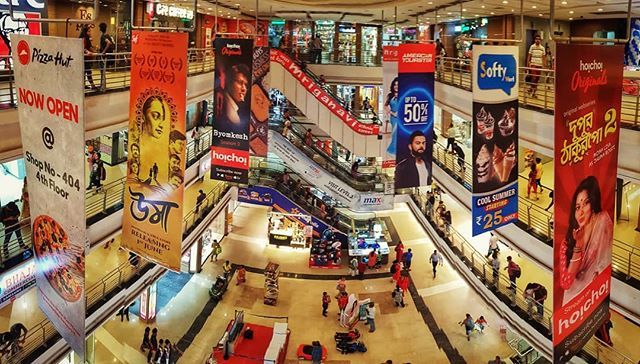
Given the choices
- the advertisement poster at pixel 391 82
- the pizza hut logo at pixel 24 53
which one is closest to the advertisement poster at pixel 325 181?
the advertisement poster at pixel 391 82

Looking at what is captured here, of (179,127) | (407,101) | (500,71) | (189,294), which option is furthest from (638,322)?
(189,294)

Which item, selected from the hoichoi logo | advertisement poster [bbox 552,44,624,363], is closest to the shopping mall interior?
advertisement poster [bbox 552,44,624,363]

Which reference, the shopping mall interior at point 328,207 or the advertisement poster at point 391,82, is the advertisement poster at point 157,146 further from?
the advertisement poster at point 391,82

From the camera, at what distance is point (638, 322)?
7391 mm

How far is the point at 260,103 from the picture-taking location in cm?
1338

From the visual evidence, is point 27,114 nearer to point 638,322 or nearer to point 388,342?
point 638,322

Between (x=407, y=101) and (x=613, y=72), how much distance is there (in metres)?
5.83

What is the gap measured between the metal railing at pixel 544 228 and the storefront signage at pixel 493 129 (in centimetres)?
115

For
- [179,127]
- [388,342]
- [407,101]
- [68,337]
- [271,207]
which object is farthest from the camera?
[271,207]

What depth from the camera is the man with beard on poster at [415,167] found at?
34.0 feet

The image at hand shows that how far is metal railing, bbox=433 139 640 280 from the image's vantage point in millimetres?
7863

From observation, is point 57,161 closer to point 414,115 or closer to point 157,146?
point 157,146

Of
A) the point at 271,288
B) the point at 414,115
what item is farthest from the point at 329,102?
the point at 414,115

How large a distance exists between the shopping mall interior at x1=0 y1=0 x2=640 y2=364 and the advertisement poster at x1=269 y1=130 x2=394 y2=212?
0.08 m
